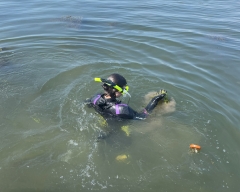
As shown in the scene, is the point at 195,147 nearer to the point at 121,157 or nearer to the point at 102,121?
the point at 121,157

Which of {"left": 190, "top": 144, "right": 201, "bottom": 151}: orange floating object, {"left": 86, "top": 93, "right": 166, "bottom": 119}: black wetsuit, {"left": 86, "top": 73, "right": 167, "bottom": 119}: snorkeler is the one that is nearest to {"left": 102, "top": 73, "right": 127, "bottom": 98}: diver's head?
{"left": 86, "top": 73, "right": 167, "bottom": 119}: snorkeler

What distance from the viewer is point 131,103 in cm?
619

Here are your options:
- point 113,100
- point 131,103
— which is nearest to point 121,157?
point 113,100

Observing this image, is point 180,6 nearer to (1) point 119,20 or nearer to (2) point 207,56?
(1) point 119,20

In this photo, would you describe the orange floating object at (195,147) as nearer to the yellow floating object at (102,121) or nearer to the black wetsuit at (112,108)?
the black wetsuit at (112,108)

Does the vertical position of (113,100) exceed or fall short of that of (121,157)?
it exceeds it

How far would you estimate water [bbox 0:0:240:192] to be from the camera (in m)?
4.13

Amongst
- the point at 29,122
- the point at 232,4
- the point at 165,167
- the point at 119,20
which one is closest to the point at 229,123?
the point at 165,167

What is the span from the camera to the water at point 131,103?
413 cm

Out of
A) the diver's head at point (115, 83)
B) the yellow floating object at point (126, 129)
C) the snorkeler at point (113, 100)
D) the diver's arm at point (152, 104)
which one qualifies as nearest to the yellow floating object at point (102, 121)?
the snorkeler at point (113, 100)

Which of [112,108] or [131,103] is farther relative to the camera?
[131,103]

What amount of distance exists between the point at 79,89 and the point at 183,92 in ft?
9.35

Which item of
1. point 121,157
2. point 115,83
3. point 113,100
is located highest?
point 115,83

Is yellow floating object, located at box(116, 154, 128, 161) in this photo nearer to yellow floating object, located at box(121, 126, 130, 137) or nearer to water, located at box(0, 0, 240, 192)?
water, located at box(0, 0, 240, 192)
